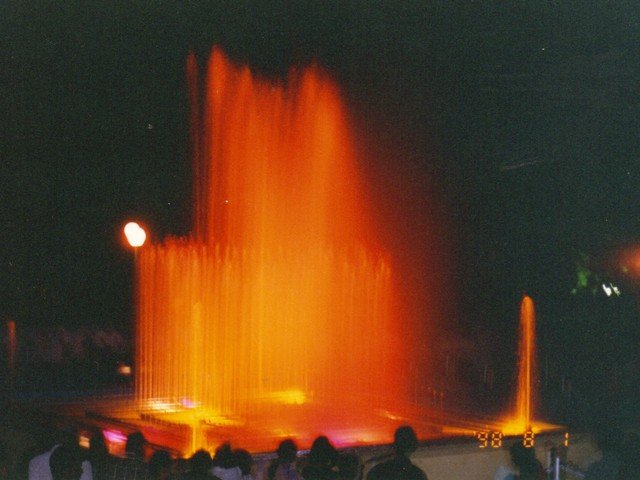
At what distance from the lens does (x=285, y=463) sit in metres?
7.59

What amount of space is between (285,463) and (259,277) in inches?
343

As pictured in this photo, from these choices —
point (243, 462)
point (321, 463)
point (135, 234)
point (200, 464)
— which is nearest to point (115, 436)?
point (135, 234)

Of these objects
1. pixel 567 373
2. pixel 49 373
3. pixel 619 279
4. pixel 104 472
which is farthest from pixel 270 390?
pixel 619 279

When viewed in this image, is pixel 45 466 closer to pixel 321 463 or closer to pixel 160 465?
pixel 160 465

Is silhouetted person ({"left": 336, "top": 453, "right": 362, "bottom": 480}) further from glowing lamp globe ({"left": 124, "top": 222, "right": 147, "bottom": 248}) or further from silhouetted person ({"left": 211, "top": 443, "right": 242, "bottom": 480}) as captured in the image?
glowing lamp globe ({"left": 124, "top": 222, "right": 147, "bottom": 248})

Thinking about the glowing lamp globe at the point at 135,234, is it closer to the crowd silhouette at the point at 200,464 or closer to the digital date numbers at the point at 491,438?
the crowd silhouette at the point at 200,464

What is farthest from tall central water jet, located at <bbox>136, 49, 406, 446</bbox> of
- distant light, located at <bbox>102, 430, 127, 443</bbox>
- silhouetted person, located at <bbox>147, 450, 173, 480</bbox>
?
silhouetted person, located at <bbox>147, 450, 173, 480</bbox>

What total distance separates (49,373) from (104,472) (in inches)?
422

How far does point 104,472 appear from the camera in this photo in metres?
7.57

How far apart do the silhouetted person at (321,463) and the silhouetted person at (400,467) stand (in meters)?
0.29

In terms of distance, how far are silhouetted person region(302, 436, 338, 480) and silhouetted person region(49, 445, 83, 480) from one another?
1.67 metres

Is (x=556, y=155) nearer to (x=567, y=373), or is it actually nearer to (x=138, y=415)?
(x=567, y=373)

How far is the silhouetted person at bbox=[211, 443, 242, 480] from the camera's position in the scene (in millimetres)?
6934

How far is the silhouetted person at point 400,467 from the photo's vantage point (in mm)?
5977
